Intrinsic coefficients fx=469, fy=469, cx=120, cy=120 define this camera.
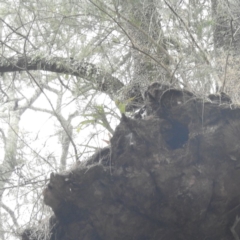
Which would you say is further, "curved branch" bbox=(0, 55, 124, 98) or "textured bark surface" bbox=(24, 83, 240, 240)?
"curved branch" bbox=(0, 55, 124, 98)

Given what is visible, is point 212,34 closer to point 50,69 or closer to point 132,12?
point 132,12

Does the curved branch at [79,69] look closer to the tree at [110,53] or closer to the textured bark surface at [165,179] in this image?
the tree at [110,53]

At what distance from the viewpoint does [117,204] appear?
273 centimetres

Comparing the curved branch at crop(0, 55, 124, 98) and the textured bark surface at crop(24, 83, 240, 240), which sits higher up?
the curved branch at crop(0, 55, 124, 98)

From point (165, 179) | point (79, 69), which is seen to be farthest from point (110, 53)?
point (165, 179)

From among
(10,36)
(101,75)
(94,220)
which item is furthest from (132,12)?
(94,220)

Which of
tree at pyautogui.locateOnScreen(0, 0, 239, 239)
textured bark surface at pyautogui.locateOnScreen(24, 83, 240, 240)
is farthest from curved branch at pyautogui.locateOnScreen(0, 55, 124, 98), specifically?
textured bark surface at pyautogui.locateOnScreen(24, 83, 240, 240)

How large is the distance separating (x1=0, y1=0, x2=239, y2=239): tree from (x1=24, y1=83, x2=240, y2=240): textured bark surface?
26 centimetres

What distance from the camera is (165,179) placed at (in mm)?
2631

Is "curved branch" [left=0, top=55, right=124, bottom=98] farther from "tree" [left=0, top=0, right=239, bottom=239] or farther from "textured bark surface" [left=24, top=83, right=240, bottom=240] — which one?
"textured bark surface" [left=24, top=83, right=240, bottom=240]

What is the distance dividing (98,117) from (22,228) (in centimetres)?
88

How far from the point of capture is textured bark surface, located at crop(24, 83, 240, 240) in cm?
263

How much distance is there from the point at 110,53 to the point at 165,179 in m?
1.24

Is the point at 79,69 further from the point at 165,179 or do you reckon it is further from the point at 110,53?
the point at 165,179
